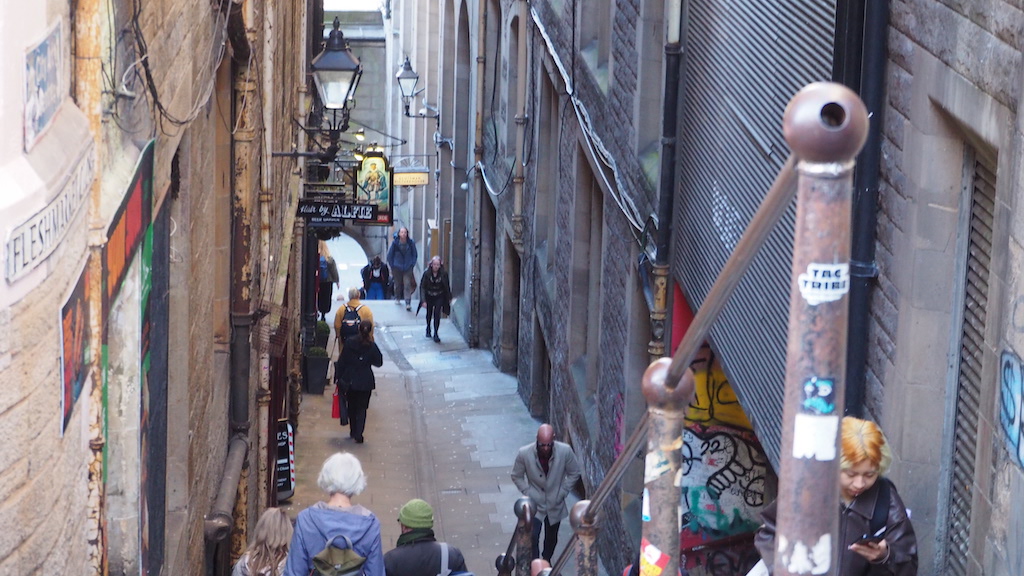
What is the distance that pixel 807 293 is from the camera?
1.95 metres

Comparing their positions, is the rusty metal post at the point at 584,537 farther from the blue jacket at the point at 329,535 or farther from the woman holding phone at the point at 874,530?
the woman holding phone at the point at 874,530

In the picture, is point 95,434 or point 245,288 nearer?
point 95,434

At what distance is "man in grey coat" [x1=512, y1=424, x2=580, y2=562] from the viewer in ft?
35.1

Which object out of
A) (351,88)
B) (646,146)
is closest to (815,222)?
(646,146)

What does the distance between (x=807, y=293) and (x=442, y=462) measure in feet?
42.9

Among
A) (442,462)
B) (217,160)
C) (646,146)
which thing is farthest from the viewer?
(442,462)

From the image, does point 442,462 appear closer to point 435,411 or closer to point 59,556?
point 435,411

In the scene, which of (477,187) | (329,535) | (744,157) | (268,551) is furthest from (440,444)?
(329,535)

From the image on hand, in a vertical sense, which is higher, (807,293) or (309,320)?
(807,293)

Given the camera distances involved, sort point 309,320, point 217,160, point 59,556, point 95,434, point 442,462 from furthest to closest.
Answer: point 309,320 < point 442,462 < point 217,160 < point 95,434 < point 59,556

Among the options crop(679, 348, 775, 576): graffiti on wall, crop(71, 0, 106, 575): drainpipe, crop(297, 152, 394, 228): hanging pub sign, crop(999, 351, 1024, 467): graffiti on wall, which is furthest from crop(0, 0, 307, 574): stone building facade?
crop(297, 152, 394, 228): hanging pub sign

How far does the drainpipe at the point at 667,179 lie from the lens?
9820 millimetres

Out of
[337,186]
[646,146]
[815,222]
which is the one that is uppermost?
[815,222]

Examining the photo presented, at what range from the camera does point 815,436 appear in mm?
1982
